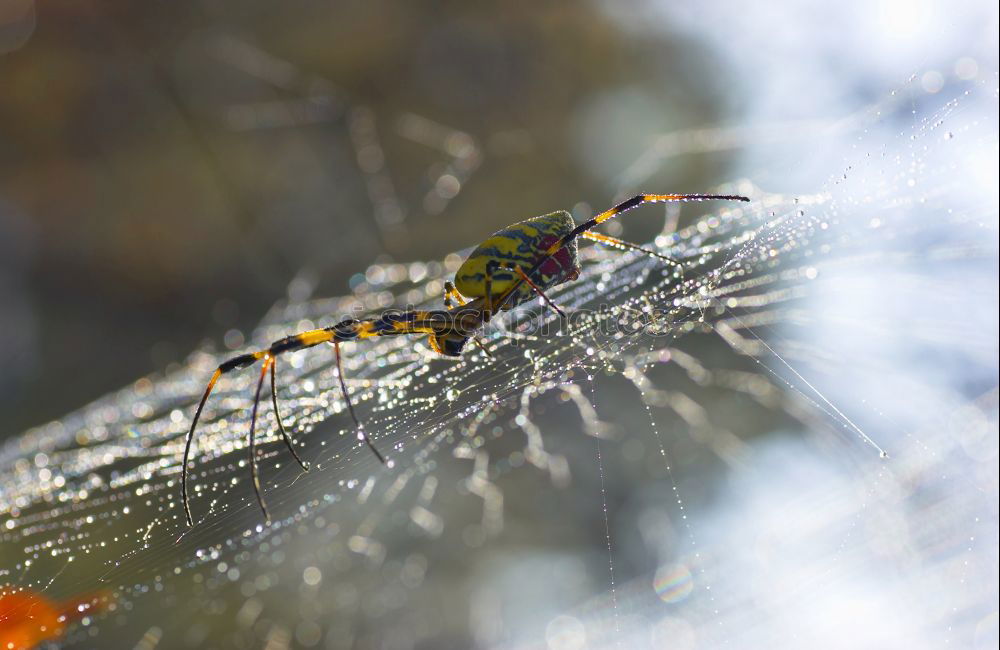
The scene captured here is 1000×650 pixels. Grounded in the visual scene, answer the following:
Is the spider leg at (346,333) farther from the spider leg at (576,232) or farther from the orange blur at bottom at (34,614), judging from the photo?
the orange blur at bottom at (34,614)

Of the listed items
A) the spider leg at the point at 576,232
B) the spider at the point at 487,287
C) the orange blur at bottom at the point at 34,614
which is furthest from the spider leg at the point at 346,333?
the orange blur at bottom at the point at 34,614

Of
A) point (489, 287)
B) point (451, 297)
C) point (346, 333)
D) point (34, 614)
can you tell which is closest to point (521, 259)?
point (489, 287)

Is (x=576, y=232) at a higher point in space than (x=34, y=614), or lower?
higher

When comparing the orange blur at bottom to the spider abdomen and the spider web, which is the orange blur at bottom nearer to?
the spider web

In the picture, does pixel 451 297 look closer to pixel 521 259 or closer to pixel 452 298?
pixel 452 298

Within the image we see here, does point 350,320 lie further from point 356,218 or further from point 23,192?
point 23,192

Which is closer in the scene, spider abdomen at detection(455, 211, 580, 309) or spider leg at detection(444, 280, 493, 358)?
spider abdomen at detection(455, 211, 580, 309)

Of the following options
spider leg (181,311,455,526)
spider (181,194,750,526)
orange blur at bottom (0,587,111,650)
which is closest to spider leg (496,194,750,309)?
spider (181,194,750,526)
